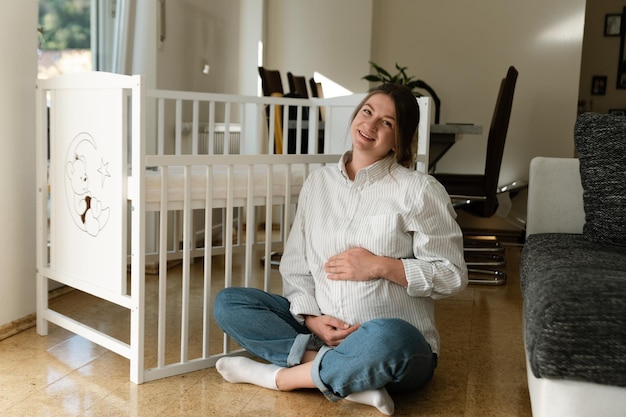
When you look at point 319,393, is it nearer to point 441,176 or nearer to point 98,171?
point 98,171

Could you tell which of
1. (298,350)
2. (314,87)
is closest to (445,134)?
(314,87)

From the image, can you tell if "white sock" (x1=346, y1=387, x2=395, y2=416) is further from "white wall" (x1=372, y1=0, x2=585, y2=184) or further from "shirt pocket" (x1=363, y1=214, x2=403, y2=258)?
"white wall" (x1=372, y1=0, x2=585, y2=184)

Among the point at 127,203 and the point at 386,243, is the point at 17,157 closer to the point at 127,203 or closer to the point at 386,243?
the point at 127,203

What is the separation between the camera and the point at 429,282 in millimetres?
1741

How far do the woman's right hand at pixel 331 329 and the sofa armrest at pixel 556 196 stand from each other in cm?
66

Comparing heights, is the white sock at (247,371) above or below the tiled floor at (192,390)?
above

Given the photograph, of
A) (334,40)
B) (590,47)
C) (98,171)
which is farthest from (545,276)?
(590,47)

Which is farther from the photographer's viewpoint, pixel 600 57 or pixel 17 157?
pixel 600 57

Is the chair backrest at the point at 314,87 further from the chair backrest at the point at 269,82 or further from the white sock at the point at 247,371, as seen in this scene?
the white sock at the point at 247,371

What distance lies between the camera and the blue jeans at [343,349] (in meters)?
1.62

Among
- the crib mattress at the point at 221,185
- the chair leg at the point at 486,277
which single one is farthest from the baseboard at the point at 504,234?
the crib mattress at the point at 221,185

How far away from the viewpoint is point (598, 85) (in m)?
5.89

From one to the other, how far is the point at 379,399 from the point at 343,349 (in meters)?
0.13

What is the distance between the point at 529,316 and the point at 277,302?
2.38ft
